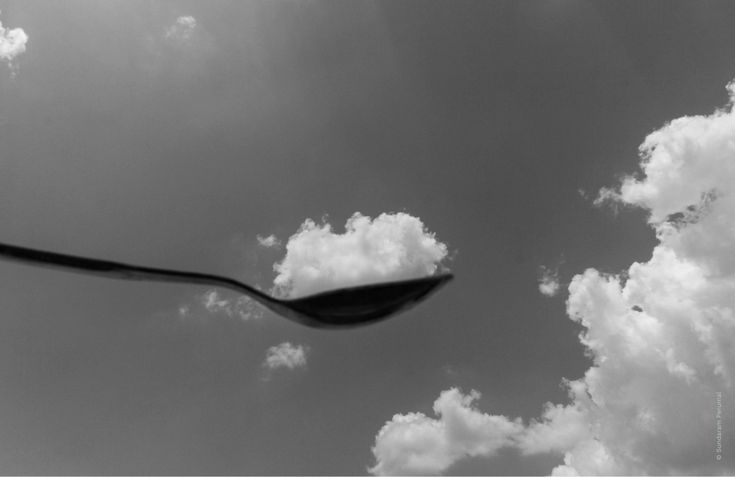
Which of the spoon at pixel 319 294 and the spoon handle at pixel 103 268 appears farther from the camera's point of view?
the spoon at pixel 319 294

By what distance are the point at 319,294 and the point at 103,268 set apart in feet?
5.59

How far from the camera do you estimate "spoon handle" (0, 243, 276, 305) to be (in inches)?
175

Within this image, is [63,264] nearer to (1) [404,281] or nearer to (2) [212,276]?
(2) [212,276]

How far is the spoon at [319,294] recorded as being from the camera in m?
4.62

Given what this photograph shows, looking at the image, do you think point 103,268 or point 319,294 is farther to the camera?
point 319,294

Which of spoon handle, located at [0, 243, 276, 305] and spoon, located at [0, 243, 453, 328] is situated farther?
spoon, located at [0, 243, 453, 328]

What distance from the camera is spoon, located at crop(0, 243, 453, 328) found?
15.1ft

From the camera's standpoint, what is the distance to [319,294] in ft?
16.2

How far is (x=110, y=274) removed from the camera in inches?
186

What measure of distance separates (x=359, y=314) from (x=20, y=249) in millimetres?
2658

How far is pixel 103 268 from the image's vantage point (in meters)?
4.63

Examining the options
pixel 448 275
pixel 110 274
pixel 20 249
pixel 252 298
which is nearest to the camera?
pixel 20 249

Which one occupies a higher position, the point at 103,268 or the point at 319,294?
the point at 103,268

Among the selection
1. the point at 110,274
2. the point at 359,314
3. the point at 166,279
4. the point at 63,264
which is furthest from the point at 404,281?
the point at 63,264
